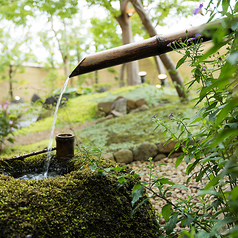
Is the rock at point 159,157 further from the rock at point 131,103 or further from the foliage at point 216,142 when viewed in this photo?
the rock at point 131,103

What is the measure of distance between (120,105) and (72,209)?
5.61 meters

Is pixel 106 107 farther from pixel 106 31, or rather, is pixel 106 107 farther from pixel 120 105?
pixel 106 31

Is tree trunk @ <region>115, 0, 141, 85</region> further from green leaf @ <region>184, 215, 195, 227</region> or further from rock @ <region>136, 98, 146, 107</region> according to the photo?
green leaf @ <region>184, 215, 195, 227</region>

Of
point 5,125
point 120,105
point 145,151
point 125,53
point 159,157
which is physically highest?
point 125,53

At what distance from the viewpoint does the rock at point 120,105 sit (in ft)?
22.0

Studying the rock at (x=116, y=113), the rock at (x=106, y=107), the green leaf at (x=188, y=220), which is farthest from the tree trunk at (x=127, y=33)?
the green leaf at (x=188, y=220)

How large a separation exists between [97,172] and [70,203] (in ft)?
0.81

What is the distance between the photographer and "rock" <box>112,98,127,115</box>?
6.71 meters

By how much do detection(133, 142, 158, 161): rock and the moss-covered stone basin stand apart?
2216 mm

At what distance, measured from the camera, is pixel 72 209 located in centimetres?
128

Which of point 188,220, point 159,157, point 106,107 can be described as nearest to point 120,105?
point 106,107

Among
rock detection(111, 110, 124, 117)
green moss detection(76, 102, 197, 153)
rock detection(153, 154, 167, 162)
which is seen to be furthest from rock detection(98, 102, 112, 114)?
rock detection(153, 154, 167, 162)

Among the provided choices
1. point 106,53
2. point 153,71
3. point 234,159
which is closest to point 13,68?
point 153,71

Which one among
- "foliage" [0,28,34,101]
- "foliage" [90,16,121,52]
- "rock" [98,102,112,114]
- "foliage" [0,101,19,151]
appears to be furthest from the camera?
"foliage" [0,28,34,101]
